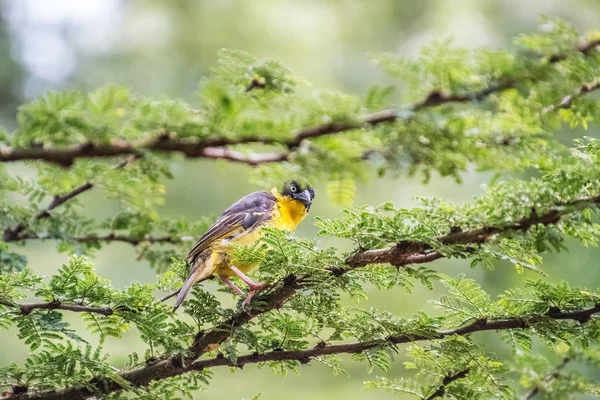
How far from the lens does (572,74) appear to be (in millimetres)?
1578

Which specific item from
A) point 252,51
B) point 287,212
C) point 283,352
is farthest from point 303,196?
point 252,51

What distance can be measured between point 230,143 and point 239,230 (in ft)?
5.79

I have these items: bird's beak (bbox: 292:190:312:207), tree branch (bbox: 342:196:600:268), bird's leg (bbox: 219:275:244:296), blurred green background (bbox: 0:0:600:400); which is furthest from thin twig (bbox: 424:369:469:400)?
blurred green background (bbox: 0:0:600:400)

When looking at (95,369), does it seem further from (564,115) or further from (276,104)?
(564,115)

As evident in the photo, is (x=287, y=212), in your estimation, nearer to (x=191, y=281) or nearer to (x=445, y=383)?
(x=191, y=281)

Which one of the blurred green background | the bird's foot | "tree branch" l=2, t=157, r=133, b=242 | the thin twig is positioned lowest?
the thin twig

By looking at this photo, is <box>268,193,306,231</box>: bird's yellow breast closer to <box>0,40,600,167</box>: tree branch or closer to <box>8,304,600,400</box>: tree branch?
<box>8,304,600,400</box>: tree branch

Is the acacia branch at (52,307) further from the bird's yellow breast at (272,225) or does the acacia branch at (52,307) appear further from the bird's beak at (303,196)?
the bird's beak at (303,196)

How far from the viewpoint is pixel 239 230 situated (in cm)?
330

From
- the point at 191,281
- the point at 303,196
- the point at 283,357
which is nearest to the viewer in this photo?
the point at 283,357

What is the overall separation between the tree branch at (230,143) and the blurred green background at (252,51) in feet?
14.8

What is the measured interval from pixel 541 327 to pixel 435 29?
677 cm

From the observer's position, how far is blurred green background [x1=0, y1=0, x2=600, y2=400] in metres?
6.48

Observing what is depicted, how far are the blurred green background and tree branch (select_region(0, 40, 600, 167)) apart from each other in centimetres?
452
